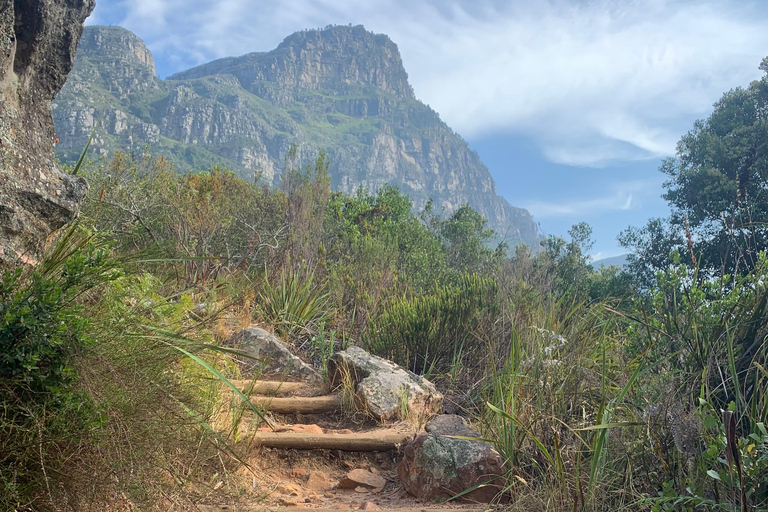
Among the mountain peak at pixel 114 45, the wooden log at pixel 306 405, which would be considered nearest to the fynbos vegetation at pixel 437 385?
the wooden log at pixel 306 405

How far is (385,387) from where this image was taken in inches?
172

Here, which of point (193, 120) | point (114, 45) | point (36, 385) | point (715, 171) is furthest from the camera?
point (114, 45)

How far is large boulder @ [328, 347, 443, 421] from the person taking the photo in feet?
14.0

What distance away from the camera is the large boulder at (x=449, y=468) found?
9.85 ft

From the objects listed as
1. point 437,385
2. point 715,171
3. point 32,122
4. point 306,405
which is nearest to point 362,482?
point 306,405

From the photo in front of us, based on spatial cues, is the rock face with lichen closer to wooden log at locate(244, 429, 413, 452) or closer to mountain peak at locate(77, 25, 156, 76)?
wooden log at locate(244, 429, 413, 452)

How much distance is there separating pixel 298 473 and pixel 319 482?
0.56 feet

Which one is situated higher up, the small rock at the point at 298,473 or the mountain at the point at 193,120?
the mountain at the point at 193,120

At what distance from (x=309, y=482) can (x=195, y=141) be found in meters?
130

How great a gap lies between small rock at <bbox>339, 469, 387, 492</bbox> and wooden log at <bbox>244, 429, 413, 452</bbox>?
28 cm

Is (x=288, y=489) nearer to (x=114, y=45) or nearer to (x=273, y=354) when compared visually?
(x=273, y=354)

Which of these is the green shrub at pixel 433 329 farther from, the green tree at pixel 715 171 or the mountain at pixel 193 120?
the mountain at pixel 193 120

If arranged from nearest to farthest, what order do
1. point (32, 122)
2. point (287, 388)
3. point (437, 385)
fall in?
point (32, 122)
point (287, 388)
point (437, 385)

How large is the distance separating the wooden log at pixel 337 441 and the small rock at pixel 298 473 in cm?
17
